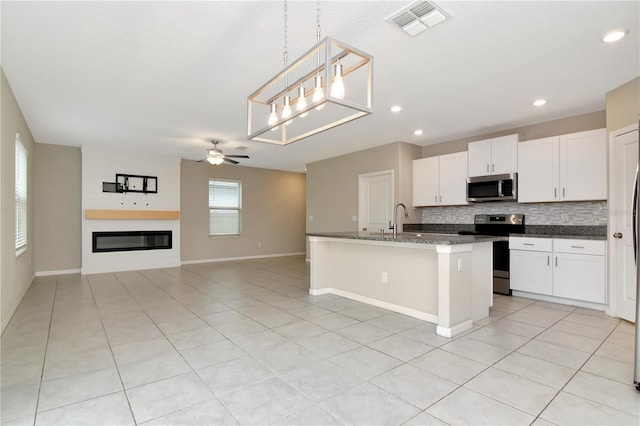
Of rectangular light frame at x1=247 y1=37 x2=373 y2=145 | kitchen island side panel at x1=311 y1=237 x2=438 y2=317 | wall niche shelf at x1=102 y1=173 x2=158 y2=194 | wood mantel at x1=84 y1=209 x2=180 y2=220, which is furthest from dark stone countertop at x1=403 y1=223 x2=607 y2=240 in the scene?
wall niche shelf at x1=102 y1=173 x2=158 y2=194

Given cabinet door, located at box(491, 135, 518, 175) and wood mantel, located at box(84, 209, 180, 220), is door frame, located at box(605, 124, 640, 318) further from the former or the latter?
Result: wood mantel, located at box(84, 209, 180, 220)

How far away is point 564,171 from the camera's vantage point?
4.44 m

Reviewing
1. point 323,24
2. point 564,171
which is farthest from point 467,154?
point 323,24

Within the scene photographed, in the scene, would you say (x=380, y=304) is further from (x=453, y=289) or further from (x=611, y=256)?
(x=611, y=256)

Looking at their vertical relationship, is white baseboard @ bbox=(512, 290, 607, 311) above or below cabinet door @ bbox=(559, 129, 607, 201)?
below

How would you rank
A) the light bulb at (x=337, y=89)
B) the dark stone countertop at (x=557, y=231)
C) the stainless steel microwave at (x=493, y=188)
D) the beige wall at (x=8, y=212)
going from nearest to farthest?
1. the light bulb at (x=337, y=89)
2. the beige wall at (x=8, y=212)
3. the dark stone countertop at (x=557, y=231)
4. the stainless steel microwave at (x=493, y=188)

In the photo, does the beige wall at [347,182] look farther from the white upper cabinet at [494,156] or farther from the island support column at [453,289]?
the island support column at [453,289]

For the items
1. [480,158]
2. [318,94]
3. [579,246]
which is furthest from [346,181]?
[318,94]

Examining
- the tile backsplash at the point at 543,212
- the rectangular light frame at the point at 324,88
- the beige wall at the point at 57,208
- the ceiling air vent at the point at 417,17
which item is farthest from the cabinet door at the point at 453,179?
the beige wall at the point at 57,208

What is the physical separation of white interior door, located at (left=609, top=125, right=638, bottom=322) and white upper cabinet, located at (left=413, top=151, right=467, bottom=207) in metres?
2.08

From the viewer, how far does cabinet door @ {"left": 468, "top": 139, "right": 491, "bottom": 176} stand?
5.25 meters

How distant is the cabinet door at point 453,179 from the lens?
18.4 feet

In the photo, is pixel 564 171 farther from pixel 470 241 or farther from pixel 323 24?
pixel 323 24

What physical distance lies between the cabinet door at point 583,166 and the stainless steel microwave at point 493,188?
0.61 m
